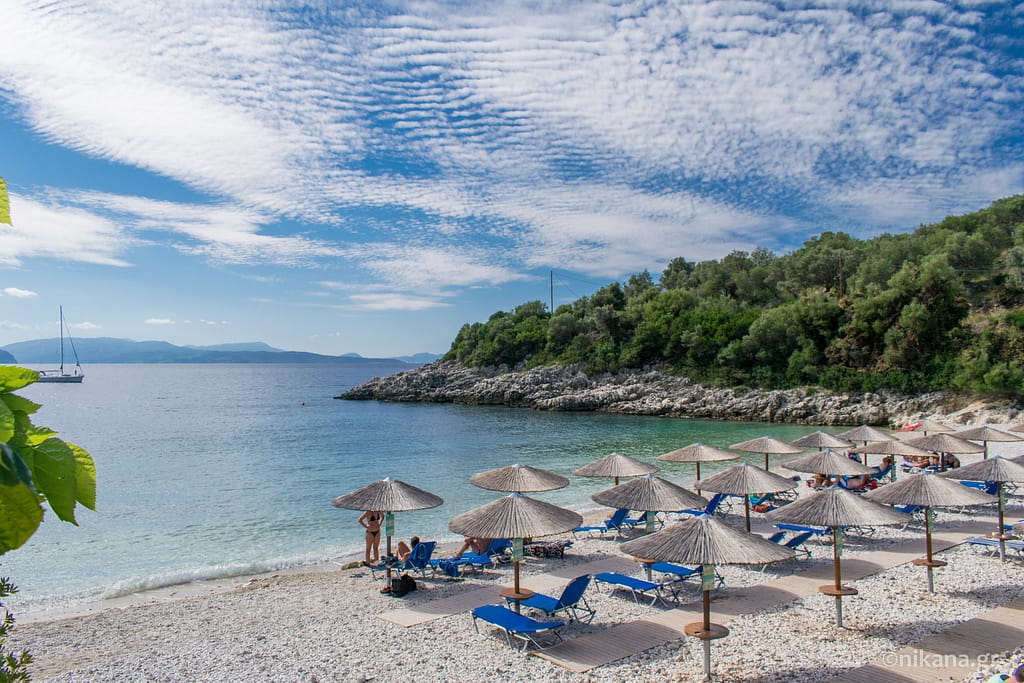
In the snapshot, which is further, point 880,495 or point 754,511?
point 754,511

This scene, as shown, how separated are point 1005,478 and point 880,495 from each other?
3370 mm

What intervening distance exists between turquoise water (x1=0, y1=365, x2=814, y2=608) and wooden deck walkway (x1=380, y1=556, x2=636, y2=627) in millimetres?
5398

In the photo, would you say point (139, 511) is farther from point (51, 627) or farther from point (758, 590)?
point (758, 590)

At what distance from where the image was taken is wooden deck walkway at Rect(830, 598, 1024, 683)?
7621mm

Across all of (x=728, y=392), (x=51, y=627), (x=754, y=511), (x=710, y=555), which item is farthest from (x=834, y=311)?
(x=51, y=627)

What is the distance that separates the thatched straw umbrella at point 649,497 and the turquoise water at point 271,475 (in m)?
6.75

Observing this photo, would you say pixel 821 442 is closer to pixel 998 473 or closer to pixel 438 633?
pixel 998 473

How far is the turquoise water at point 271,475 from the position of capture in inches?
633

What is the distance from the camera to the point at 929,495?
401 inches

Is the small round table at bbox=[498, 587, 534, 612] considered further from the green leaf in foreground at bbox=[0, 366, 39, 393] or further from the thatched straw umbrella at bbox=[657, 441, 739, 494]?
the green leaf in foreground at bbox=[0, 366, 39, 393]

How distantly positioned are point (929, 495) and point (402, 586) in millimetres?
8774

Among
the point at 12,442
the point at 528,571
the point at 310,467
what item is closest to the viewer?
the point at 12,442

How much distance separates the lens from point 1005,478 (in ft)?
39.3

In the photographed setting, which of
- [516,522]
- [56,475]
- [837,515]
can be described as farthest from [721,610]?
[56,475]
